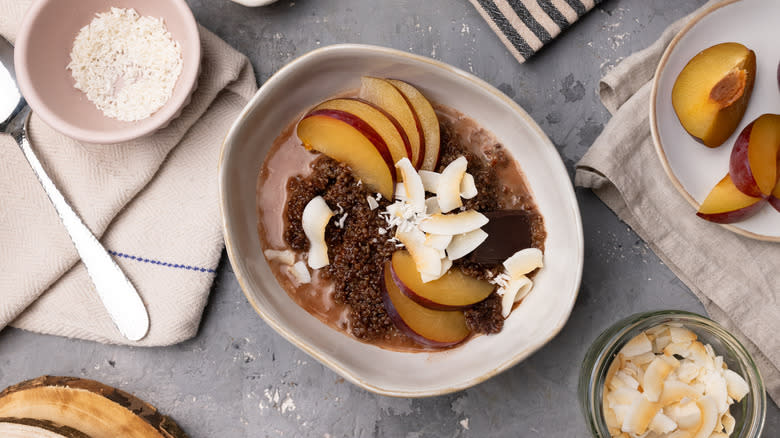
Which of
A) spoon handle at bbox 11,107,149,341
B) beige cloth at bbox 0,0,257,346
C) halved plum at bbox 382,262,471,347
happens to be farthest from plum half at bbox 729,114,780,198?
spoon handle at bbox 11,107,149,341

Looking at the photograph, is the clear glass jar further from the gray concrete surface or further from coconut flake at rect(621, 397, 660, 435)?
the gray concrete surface

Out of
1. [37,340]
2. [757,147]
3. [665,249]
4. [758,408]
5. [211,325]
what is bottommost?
[37,340]

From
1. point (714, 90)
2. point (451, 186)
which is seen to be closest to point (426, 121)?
point (451, 186)

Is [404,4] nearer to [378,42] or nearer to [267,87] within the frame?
[378,42]

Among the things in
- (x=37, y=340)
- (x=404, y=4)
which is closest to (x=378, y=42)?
(x=404, y=4)

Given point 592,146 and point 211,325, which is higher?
point 592,146

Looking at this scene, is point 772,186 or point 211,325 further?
point 211,325

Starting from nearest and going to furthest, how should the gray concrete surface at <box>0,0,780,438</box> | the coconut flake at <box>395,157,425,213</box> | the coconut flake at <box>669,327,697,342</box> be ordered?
the coconut flake at <box>395,157,425,213</box>
the coconut flake at <box>669,327,697,342</box>
the gray concrete surface at <box>0,0,780,438</box>
